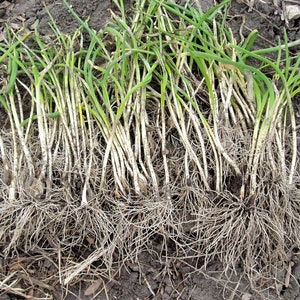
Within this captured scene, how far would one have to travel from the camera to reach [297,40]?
61.7 inches

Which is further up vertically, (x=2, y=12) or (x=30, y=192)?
(x=2, y=12)

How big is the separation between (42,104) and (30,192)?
1.03ft

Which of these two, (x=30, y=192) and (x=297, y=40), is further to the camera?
(x=297, y=40)

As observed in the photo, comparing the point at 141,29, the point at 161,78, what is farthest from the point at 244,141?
the point at 141,29

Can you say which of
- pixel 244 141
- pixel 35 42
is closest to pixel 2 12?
pixel 35 42

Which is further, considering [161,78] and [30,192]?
[161,78]

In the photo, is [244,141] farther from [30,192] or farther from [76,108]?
[30,192]

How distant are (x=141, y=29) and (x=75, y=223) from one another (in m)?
0.73

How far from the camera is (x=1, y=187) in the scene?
4.84ft

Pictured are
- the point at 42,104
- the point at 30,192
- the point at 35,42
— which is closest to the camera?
the point at 30,192

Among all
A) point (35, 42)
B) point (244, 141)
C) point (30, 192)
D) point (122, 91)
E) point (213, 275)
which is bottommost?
point (213, 275)

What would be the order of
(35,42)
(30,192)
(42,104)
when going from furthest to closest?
(35,42), (42,104), (30,192)

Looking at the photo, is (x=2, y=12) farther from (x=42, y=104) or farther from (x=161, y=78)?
(x=161, y=78)

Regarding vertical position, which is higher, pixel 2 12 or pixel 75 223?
pixel 2 12
